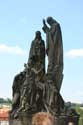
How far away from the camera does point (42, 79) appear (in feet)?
62.5

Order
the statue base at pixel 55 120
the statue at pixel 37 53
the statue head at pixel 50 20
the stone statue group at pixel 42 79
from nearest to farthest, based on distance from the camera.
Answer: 1. the statue base at pixel 55 120
2. the stone statue group at pixel 42 79
3. the statue at pixel 37 53
4. the statue head at pixel 50 20

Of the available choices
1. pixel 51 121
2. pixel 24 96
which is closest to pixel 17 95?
pixel 24 96

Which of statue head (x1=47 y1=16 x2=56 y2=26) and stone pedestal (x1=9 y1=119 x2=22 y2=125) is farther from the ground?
statue head (x1=47 y1=16 x2=56 y2=26)

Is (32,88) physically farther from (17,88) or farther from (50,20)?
(50,20)

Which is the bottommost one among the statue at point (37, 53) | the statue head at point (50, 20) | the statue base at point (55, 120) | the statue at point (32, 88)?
the statue base at point (55, 120)

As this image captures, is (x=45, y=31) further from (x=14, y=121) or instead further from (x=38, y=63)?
(x=14, y=121)

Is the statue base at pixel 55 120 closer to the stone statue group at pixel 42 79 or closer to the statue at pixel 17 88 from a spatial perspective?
the stone statue group at pixel 42 79

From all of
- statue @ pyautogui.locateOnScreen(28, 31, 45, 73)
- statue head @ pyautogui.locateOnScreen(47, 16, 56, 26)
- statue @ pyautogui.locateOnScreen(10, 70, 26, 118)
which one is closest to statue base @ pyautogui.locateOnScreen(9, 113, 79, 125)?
statue @ pyautogui.locateOnScreen(10, 70, 26, 118)

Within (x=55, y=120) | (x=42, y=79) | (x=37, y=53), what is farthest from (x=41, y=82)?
(x=55, y=120)

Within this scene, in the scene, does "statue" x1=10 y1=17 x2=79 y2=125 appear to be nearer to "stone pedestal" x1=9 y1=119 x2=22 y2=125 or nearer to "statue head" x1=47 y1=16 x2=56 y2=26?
"statue head" x1=47 y1=16 x2=56 y2=26

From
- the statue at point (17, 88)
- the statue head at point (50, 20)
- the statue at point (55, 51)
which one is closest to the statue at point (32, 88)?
the statue at point (17, 88)

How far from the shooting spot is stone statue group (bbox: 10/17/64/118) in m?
18.9

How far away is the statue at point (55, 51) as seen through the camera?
19156 millimetres

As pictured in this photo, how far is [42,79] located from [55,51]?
1.08 metres
